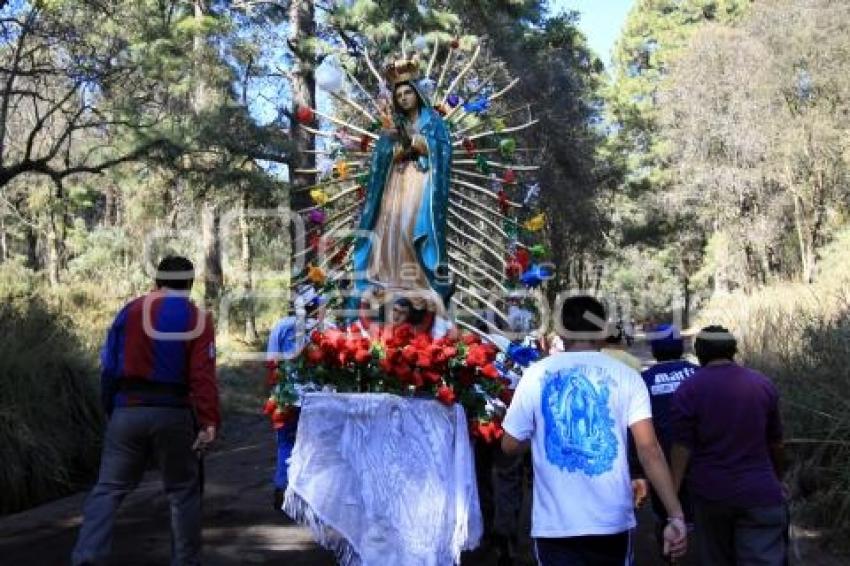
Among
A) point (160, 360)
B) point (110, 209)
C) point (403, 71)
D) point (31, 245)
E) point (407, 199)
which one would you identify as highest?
→ point (110, 209)

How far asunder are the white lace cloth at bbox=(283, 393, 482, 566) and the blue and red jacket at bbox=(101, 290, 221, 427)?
69cm

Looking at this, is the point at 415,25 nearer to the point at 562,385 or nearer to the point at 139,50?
the point at 139,50

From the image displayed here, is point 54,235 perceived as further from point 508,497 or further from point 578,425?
point 578,425

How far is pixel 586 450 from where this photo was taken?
152 inches

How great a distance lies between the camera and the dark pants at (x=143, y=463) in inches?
216

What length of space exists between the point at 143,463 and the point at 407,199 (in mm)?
3019

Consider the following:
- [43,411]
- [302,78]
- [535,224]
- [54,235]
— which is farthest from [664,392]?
[54,235]

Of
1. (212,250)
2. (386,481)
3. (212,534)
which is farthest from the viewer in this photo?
(212,250)

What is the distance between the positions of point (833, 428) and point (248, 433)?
8958mm

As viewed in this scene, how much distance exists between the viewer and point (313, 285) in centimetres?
719

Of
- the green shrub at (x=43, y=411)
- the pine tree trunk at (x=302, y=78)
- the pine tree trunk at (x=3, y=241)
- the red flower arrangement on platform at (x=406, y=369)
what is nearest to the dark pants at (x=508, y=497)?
the red flower arrangement on platform at (x=406, y=369)

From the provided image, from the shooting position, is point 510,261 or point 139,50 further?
point 139,50

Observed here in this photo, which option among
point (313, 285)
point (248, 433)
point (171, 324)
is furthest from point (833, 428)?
point (248, 433)

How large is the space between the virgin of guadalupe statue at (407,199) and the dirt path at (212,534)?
204cm
